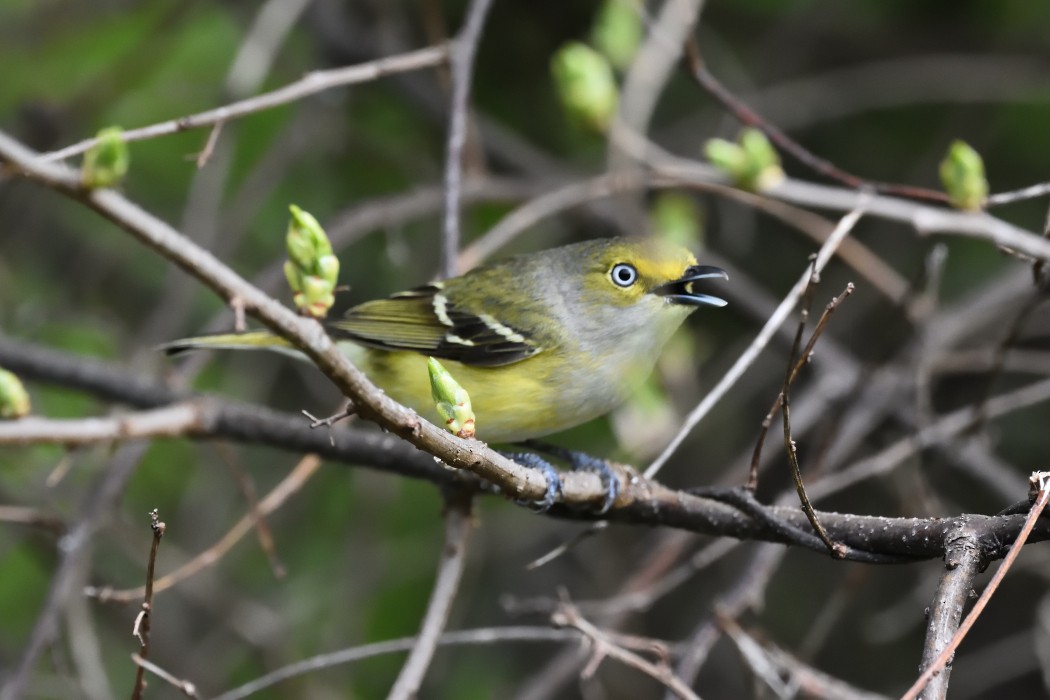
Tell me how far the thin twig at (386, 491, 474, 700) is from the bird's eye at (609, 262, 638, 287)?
93 centimetres

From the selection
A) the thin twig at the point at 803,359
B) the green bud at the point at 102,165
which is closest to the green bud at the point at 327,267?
the green bud at the point at 102,165

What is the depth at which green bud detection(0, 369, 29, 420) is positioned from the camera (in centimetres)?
157

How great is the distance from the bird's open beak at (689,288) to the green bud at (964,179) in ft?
2.40

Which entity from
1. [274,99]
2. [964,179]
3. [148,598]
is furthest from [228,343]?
[964,179]

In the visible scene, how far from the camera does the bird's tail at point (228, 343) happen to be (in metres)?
3.08

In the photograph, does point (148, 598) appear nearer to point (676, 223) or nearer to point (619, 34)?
point (619, 34)

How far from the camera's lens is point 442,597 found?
262 centimetres

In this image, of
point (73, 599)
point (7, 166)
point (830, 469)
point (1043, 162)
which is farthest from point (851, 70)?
point (7, 166)

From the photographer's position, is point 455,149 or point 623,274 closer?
point 455,149

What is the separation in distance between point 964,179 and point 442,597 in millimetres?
1553

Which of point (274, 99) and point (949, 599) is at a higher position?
point (274, 99)

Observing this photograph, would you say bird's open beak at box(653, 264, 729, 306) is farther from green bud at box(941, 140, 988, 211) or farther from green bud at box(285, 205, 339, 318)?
green bud at box(285, 205, 339, 318)

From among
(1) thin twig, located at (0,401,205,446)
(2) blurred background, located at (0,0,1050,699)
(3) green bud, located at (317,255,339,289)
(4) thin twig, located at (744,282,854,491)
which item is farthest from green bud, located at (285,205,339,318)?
(2) blurred background, located at (0,0,1050,699)

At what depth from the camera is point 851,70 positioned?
16.1ft
